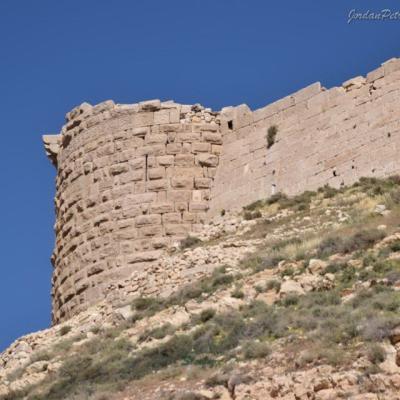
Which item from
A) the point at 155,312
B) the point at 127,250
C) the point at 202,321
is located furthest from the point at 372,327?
the point at 127,250

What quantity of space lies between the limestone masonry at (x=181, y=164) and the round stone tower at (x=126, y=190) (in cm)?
2

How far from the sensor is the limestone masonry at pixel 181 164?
64.0ft

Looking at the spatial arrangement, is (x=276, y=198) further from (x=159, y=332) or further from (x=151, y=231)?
(x=159, y=332)

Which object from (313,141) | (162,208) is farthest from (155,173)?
(313,141)

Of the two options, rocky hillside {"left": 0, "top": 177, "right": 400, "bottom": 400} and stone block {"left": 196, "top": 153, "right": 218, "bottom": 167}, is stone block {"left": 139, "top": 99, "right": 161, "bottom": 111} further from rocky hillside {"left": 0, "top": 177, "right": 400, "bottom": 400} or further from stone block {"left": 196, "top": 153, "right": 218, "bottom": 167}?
rocky hillside {"left": 0, "top": 177, "right": 400, "bottom": 400}

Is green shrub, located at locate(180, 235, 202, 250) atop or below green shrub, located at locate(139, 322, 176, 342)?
atop

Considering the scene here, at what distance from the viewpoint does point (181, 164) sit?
68.5 feet

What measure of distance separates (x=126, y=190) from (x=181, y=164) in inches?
39.5

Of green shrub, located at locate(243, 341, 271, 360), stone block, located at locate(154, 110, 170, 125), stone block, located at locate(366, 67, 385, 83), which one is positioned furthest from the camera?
stone block, located at locate(154, 110, 170, 125)

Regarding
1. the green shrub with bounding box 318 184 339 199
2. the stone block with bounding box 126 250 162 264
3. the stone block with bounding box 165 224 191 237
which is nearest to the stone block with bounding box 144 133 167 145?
the stone block with bounding box 165 224 191 237

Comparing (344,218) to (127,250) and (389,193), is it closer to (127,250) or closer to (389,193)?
(389,193)

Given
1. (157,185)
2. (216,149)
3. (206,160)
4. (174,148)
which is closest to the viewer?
(157,185)

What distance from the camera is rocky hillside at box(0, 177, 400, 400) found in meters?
10.7

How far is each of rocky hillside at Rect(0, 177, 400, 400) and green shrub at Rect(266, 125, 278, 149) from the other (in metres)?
1.85
